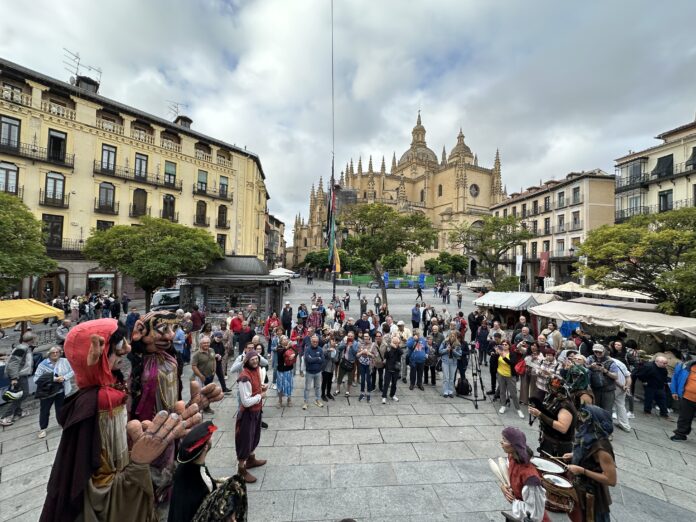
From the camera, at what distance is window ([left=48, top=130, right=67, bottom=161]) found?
21.7m

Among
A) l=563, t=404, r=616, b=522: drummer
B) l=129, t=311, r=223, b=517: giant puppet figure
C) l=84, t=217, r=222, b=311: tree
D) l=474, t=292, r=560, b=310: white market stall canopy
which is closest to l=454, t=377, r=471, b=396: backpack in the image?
l=563, t=404, r=616, b=522: drummer

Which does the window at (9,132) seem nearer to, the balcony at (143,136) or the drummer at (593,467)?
the balcony at (143,136)

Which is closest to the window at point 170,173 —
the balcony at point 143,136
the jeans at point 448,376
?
the balcony at point 143,136

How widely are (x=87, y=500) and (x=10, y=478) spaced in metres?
4.09

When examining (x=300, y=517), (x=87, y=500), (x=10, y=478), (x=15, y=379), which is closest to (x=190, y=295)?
(x=15, y=379)

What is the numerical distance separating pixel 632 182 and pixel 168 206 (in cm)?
3857

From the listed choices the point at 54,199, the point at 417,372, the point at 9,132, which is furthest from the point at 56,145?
the point at 417,372

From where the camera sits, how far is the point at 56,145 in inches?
868

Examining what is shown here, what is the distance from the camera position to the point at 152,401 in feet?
10.6

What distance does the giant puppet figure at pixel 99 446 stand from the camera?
1.96m

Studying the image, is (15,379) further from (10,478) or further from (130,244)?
(130,244)

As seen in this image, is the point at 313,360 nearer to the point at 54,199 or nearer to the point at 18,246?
the point at 18,246

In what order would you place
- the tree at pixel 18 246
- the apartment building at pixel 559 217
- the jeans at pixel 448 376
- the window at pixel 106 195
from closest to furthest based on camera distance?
the jeans at pixel 448 376 < the tree at pixel 18 246 < the window at pixel 106 195 < the apartment building at pixel 559 217

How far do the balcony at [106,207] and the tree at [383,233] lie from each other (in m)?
18.2
